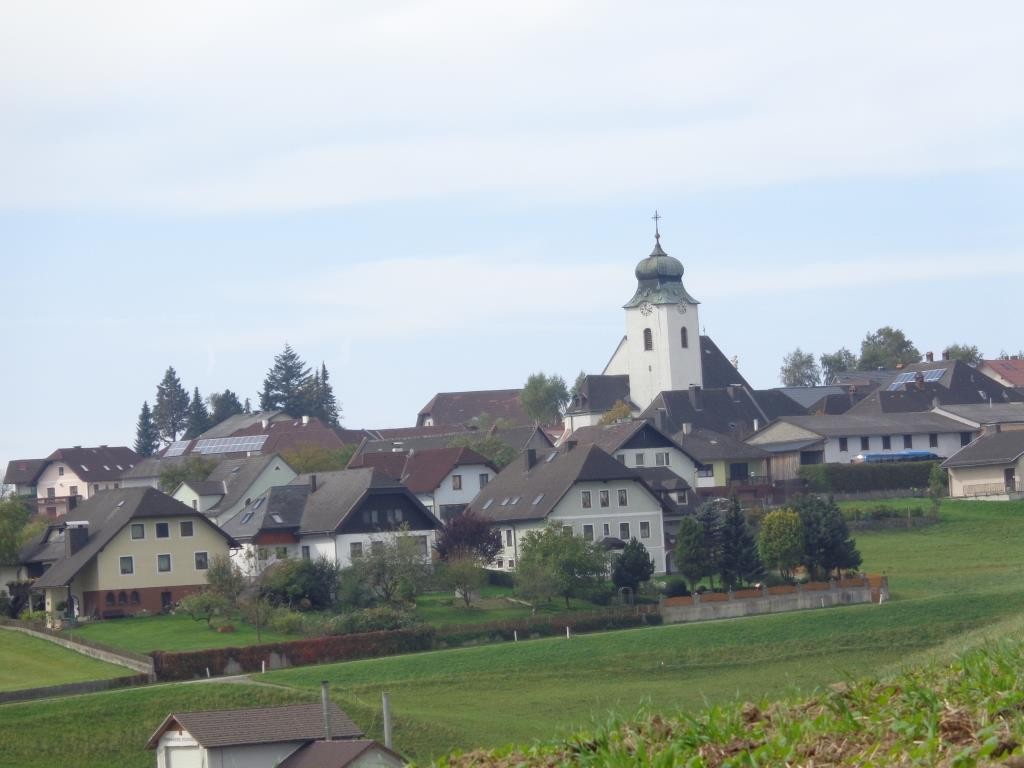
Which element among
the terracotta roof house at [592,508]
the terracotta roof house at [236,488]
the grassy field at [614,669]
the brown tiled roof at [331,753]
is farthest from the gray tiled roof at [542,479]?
the brown tiled roof at [331,753]

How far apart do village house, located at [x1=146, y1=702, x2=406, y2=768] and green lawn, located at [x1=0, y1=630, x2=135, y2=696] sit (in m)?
16.7

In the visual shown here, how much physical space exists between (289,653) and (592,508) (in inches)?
971

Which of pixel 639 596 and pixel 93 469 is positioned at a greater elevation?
pixel 93 469

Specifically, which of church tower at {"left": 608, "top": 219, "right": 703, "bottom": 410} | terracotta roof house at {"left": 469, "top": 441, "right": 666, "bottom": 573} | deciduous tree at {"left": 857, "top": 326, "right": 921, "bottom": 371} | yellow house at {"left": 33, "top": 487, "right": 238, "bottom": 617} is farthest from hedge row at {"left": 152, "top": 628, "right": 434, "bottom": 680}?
deciduous tree at {"left": 857, "top": 326, "right": 921, "bottom": 371}

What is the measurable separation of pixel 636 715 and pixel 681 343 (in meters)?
120

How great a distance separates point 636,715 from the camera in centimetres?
1204

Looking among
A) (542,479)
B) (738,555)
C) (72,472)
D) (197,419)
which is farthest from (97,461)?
(738,555)

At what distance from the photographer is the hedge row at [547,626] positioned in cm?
5788

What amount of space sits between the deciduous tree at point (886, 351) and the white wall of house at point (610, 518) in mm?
101169

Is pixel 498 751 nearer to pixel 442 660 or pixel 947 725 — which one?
pixel 947 725

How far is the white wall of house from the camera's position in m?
75.6

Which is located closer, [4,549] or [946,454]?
[4,549]

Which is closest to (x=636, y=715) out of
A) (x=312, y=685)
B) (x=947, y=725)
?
(x=947, y=725)

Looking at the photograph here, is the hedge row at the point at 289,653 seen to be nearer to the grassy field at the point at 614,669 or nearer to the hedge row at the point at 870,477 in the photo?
the grassy field at the point at 614,669
